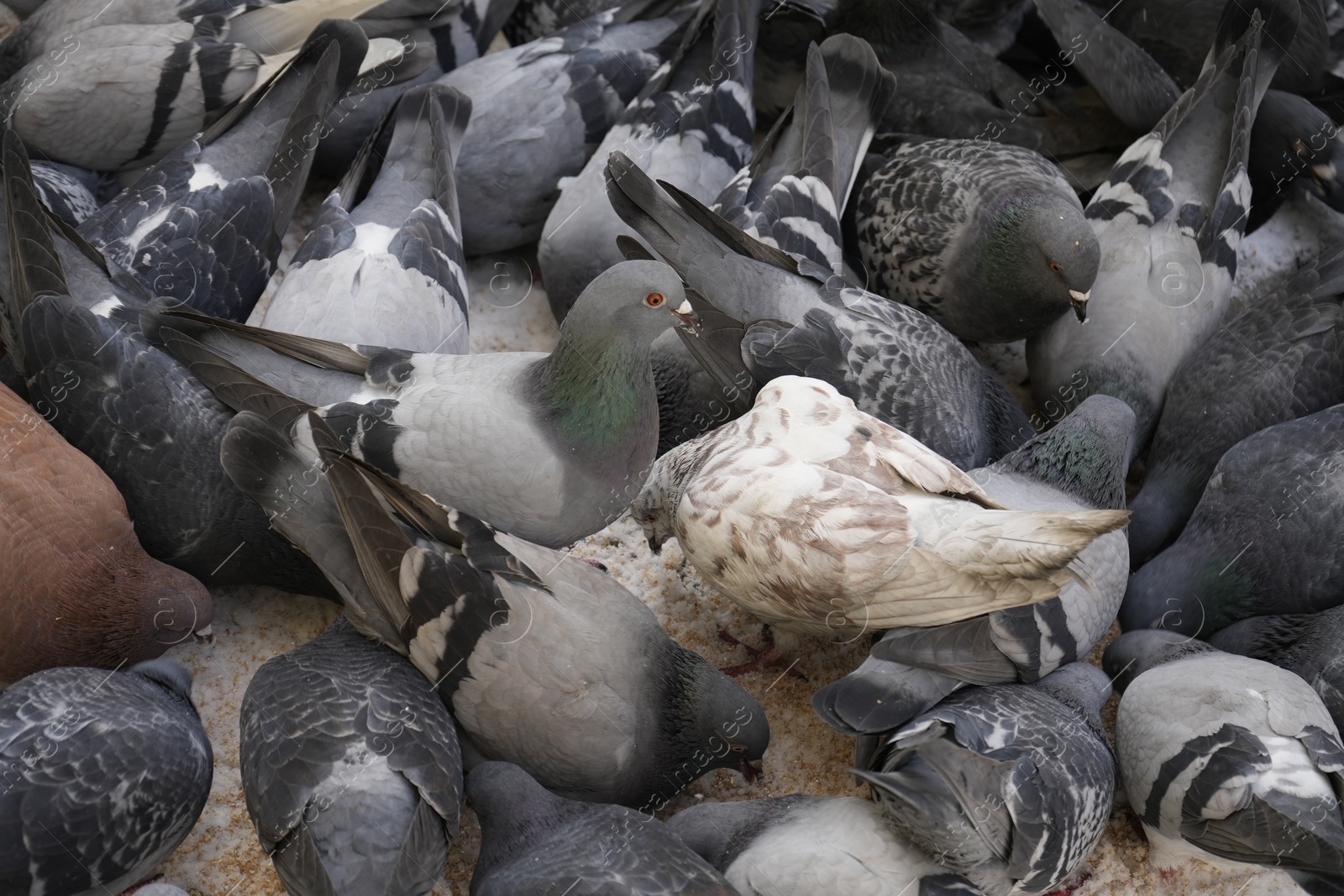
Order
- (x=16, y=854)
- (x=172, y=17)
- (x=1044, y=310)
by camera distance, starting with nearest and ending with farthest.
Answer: (x=16, y=854), (x=1044, y=310), (x=172, y=17)

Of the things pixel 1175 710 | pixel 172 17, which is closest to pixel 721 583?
pixel 1175 710

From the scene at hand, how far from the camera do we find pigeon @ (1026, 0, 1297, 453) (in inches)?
156

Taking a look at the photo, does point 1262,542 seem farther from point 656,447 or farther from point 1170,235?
point 656,447

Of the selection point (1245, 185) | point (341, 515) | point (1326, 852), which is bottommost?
point (1326, 852)

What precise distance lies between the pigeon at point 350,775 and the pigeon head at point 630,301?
103cm

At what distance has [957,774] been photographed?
9.08 ft

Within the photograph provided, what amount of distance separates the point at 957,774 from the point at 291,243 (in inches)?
122

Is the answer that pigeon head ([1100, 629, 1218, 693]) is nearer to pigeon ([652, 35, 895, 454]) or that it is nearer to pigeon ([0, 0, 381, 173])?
pigeon ([652, 35, 895, 454])

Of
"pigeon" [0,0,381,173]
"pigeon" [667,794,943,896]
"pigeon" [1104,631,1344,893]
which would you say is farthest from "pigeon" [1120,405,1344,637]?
"pigeon" [0,0,381,173]

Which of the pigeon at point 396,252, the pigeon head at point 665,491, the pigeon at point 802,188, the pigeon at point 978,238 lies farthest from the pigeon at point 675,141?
the pigeon head at point 665,491

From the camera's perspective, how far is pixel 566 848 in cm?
277

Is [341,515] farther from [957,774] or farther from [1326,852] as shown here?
[1326,852]

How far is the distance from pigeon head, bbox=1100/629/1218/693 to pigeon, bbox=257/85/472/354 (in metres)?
2.23

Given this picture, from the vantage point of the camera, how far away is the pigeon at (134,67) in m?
3.98
